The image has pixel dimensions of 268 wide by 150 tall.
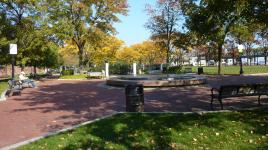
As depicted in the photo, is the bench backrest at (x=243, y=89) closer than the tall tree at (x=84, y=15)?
Yes

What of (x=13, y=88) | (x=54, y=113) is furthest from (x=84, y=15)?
(x=54, y=113)

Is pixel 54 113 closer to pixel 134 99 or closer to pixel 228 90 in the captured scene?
pixel 134 99

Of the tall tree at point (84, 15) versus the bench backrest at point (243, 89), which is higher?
the tall tree at point (84, 15)

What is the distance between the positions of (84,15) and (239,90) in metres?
31.9

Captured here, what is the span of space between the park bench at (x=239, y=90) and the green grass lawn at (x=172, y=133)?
1.49m

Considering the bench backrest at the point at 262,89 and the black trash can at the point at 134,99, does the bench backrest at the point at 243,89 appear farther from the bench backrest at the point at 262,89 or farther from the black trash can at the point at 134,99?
the black trash can at the point at 134,99

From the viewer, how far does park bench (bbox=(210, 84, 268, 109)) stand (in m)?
11.1

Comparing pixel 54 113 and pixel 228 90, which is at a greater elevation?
pixel 228 90

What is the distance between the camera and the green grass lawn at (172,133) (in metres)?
7.21

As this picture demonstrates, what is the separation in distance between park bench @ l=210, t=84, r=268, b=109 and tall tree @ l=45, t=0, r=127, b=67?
28.5 metres

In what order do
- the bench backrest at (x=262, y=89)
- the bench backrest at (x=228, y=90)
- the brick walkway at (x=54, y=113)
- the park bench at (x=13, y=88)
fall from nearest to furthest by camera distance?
1. the brick walkway at (x=54, y=113)
2. the bench backrest at (x=228, y=90)
3. the bench backrest at (x=262, y=89)
4. the park bench at (x=13, y=88)

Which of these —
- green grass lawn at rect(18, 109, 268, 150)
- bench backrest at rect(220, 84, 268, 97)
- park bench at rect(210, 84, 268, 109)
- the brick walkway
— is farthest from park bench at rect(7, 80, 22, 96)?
bench backrest at rect(220, 84, 268, 97)

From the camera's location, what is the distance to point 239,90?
37.7 feet

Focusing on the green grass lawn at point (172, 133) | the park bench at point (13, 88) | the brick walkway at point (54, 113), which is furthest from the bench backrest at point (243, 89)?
the park bench at point (13, 88)
